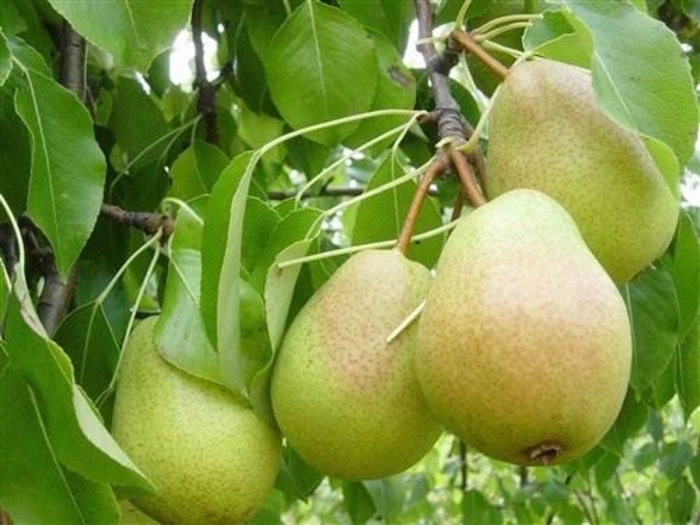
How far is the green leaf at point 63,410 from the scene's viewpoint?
870 mm

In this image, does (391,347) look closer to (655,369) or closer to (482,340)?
(482,340)

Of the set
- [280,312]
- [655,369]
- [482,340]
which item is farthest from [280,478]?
[482,340]

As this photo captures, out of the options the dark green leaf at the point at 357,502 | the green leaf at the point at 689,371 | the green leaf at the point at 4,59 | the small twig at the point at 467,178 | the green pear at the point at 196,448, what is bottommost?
the dark green leaf at the point at 357,502

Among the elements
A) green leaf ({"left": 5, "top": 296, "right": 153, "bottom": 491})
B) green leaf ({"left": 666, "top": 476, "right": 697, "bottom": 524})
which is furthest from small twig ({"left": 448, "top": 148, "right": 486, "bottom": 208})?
green leaf ({"left": 666, "top": 476, "right": 697, "bottom": 524})

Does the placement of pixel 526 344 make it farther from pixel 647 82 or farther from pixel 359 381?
pixel 647 82

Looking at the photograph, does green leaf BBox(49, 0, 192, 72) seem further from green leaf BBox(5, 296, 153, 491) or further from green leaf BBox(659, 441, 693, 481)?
green leaf BBox(659, 441, 693, 481)

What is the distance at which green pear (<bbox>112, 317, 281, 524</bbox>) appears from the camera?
1078 mm

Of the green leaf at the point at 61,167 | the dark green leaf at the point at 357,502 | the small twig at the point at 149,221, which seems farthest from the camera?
the dark green leaf at the point at 357,502

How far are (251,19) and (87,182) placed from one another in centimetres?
54

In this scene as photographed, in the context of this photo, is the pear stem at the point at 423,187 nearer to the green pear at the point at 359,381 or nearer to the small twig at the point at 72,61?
the green pear at the point at 359,381

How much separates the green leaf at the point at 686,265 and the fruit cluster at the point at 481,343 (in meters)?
→ 0.23

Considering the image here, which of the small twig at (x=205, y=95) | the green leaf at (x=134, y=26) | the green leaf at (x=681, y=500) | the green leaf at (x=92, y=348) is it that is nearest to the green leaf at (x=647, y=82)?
the green leaf at (x=134, y=26)

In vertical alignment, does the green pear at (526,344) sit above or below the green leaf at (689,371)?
above

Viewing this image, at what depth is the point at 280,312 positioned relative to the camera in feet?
3.57
